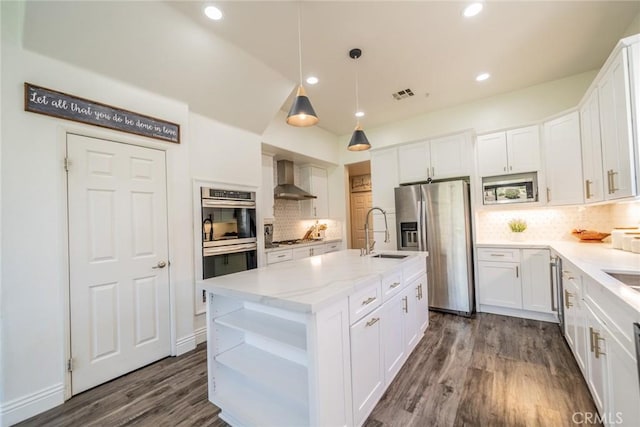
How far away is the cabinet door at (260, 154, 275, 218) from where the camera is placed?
4.13 meters

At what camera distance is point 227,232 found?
328 cm

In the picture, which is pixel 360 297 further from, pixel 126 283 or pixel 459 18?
pixel 459 18

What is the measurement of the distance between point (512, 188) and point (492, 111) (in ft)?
4.11

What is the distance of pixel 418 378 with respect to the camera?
2.08 meters

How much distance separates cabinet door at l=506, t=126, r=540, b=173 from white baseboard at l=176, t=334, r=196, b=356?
4.38 metres

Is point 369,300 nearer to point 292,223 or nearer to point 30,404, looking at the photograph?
point 30,404

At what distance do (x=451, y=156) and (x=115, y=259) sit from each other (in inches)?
163

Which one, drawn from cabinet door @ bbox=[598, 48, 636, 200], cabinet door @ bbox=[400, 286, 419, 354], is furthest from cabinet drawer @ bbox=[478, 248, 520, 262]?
cabinet door @ bbox=[400, 286, 419, 354]

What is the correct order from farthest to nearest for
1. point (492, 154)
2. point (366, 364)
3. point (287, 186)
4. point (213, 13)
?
point (287, 186) → point (492, 154) → point (213, 13) → point (366, 364)

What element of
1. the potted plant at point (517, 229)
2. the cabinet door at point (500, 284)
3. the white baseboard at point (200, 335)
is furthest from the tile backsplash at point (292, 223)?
the potted plant at point (517, 229)

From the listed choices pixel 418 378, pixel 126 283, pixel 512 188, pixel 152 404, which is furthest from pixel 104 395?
pixel 512 188

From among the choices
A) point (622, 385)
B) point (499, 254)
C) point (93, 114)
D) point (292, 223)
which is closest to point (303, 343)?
point (622, 385)

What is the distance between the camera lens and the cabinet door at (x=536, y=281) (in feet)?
10.0
